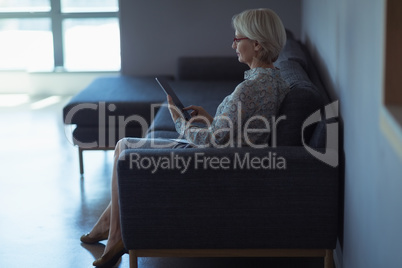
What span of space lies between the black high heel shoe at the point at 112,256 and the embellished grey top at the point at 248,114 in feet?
→ 2.13

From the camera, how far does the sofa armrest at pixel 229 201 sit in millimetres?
2721

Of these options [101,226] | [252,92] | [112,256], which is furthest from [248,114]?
[101,226]

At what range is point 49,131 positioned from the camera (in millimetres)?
5988

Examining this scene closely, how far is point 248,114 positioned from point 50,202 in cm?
186

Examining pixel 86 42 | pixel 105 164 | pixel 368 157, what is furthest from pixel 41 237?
pixel 86 42

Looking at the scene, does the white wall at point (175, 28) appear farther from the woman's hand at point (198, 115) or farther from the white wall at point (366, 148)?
the woman's hand at point (198, 115)

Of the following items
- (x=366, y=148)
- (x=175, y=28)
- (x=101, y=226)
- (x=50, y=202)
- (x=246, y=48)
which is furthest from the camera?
(x=175, y=28)

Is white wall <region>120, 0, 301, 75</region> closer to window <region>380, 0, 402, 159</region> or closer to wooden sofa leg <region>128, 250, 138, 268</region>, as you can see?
wooden sofa leg <region>128, 250, 138, 268</region>

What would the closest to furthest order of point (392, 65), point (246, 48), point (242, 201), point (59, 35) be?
point (392, 65) → point (242, 201) → point (246, 48) → point (59, 35)

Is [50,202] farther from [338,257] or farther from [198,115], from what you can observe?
[338,257]

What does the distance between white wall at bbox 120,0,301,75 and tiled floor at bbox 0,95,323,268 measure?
3.34ft

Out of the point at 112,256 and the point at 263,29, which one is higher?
the point at 263,29

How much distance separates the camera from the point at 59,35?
7.93 m

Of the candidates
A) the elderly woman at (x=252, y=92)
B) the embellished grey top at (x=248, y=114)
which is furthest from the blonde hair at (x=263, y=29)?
the embellished grey top at (x=248, y=114)
